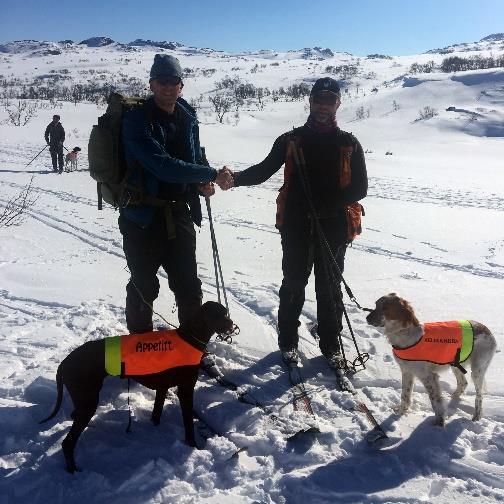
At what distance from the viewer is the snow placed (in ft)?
9.34

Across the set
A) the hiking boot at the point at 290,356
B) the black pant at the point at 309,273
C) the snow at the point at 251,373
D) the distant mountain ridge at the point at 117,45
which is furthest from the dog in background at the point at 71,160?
the distant mountain ridge at the point at 117,45

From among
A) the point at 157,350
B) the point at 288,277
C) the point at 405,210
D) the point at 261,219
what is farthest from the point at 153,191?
the point at 405,210

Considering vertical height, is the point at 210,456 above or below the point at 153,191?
below

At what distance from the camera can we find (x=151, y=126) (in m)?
3.27

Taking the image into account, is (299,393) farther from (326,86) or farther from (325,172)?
(326,86)

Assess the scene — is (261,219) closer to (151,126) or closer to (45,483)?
(151,126)

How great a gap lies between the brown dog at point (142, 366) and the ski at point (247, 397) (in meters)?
0.63

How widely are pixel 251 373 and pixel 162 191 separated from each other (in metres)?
1.77

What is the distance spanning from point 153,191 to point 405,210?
900 centimetres

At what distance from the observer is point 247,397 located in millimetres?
3775

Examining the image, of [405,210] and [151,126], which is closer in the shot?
[151,126]

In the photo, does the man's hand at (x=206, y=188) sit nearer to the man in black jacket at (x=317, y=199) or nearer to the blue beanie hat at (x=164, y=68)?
the man in black jacket at (x=317, y=199)

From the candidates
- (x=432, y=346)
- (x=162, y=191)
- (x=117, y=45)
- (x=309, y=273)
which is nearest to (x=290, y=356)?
(x=309, y=273)

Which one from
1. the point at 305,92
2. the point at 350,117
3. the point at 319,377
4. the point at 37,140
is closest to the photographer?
the point at 319,377
